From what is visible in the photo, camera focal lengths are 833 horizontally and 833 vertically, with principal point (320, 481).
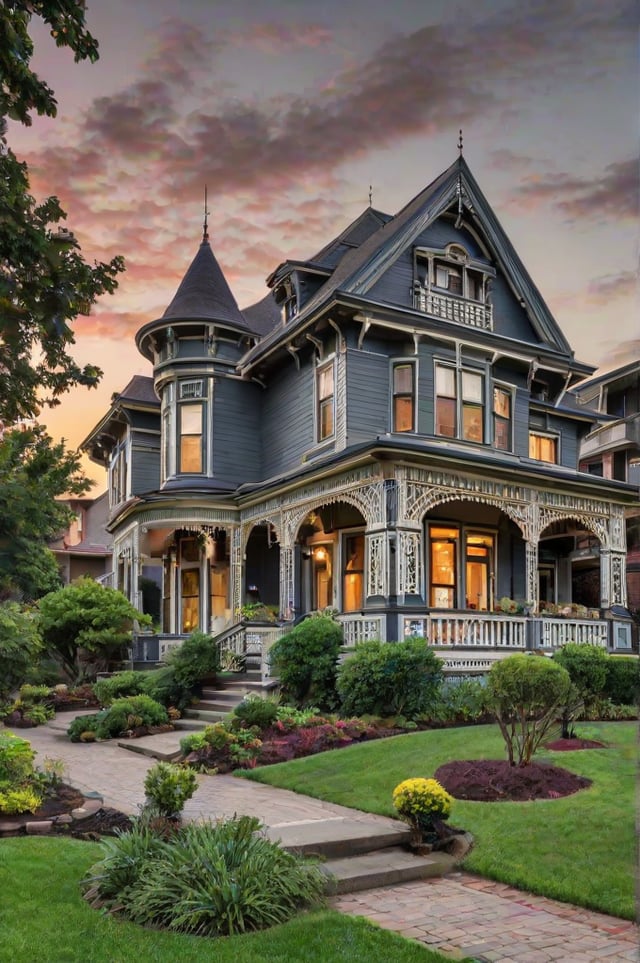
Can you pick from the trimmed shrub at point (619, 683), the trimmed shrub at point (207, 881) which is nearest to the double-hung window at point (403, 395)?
the trimmed shrub at point (619, 683)

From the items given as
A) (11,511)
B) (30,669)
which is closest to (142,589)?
(30,669)

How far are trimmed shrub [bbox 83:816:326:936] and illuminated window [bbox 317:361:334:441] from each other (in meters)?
14.2

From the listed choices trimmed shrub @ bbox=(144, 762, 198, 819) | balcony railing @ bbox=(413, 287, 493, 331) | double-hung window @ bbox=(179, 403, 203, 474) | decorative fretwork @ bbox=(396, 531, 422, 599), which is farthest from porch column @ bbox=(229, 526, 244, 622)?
trimmed shrub @ bbox=(144, 762, 198, 819)

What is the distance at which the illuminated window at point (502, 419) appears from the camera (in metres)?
21.4

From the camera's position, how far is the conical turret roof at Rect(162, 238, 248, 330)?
24.2m

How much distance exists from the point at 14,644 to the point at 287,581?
9283mm

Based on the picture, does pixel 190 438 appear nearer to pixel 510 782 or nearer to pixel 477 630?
pixel 477 630

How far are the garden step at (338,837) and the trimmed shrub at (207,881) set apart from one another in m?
0.56

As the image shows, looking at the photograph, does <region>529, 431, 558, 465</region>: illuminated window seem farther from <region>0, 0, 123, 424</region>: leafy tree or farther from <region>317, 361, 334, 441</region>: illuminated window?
<region>0, 0, 123, 424</region>: leafy tree

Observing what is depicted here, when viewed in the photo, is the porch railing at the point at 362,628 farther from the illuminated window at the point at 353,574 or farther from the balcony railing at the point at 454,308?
the balcony railing at the point at 454,308

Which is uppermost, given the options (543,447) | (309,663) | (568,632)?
(543,447)

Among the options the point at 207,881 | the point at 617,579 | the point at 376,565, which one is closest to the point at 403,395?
the point at 376,565

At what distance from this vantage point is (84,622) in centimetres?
2109

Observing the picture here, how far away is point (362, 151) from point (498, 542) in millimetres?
15873
